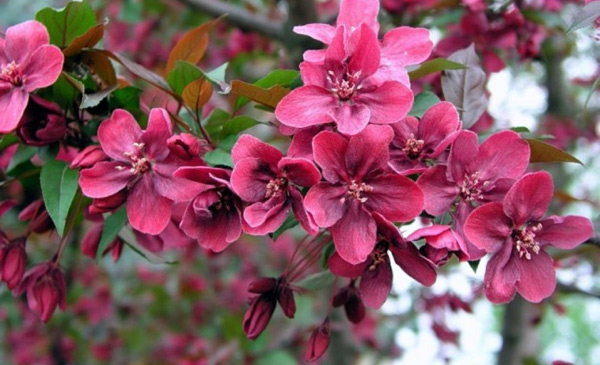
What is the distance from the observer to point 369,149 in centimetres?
86

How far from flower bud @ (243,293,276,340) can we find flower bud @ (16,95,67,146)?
40 centimetres

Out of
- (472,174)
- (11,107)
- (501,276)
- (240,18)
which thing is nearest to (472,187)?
(472,174)

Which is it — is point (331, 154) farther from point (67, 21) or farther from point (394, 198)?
point (67, 21)

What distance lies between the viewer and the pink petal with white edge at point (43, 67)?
3.07 feet

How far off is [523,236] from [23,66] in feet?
2.43

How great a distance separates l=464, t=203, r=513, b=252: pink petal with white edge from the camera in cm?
84

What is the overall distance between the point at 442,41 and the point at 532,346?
1.15 m

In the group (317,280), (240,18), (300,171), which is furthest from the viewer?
(240,18)

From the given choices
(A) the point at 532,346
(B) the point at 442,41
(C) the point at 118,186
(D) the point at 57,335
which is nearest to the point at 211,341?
(D) the point at 57,335

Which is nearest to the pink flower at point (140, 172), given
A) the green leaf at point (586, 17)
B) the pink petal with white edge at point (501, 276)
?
the pink petal with white edge at point (501, 276)

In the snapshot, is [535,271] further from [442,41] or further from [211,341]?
[211,341]

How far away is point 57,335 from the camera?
108 inches

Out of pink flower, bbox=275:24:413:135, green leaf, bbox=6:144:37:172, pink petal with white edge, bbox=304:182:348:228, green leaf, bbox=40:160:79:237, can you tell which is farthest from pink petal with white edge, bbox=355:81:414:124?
green leaf, bbox=6:144:37:172

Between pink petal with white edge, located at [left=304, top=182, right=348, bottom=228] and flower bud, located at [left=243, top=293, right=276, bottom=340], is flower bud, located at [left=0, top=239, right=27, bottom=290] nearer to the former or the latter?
flower bud, located at [left=243, top=293, right=276, bottom=340]
